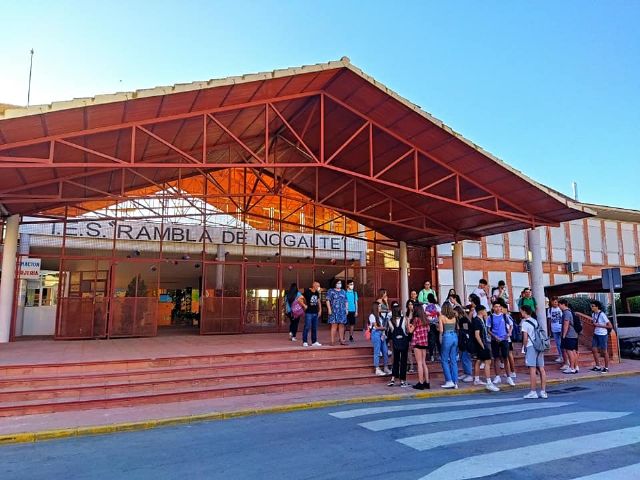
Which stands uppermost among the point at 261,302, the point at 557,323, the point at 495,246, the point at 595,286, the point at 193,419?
the point at 495,246

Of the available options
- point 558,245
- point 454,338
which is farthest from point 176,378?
point 558,245

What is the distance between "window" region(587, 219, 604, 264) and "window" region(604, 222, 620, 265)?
0.63m

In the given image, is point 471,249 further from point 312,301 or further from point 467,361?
point 312,301

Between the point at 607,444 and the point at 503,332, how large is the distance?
14.6 feet

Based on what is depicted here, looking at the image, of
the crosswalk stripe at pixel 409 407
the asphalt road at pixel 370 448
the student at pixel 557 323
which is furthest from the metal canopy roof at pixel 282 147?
the crosswalk stripe at pixel 409 407

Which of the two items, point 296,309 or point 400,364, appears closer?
point 400,364

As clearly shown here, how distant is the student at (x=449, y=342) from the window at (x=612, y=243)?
23.8m

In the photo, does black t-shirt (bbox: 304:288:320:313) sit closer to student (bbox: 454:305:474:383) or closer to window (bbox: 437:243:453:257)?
student (bbox: 454:305:474:383)

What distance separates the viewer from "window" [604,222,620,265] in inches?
1109

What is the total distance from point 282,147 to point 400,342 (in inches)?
343

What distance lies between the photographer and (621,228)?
2878 cm

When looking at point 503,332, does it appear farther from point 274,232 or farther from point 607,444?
point 274,232

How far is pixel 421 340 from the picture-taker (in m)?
9.09

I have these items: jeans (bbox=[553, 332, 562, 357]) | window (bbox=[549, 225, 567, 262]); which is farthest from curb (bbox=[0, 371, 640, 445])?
window (bbox=[549, 225, 567, 262])
